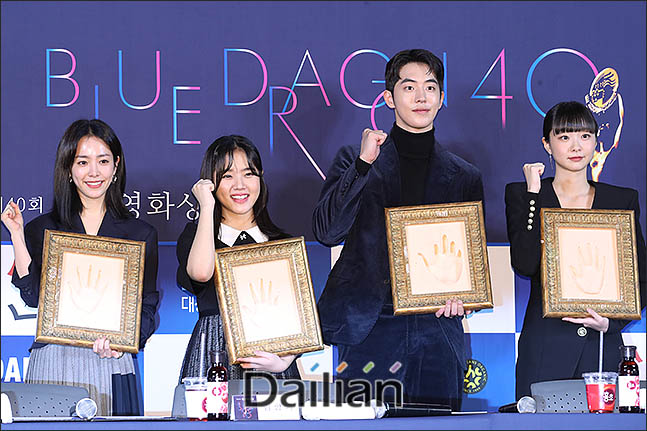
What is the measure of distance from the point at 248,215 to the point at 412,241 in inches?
33.8

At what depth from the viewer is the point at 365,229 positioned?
4758mm

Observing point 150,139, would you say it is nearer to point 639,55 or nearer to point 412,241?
point 412,241

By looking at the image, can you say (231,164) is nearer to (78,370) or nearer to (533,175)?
(78,370)

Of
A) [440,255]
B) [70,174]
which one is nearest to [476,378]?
[440,255]

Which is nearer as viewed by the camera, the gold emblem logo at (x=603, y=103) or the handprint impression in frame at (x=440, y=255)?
the handprint impression in frame at (x=440, y=255)

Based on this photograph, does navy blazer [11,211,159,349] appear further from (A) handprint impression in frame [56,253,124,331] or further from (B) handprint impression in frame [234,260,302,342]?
(B) handprint impression in frame [234,260,302,342]

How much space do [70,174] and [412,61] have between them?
1.86 metres

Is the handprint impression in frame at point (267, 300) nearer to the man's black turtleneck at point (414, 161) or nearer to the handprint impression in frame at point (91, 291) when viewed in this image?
the handprint impression in frame at point (91, 291)

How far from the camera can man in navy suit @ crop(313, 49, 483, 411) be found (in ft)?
15.1

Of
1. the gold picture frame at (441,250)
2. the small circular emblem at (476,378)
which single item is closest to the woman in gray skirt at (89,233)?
the gold picture frame at (441,250)

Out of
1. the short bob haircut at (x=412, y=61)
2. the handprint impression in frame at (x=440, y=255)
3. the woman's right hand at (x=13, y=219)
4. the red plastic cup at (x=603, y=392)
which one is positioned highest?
the short bob haircut at (x=412, y=61)

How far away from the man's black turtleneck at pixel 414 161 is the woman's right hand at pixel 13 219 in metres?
1.96

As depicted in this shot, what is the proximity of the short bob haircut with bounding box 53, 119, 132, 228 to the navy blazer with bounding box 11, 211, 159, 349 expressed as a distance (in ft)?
0.14

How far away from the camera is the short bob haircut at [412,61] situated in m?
4.68
